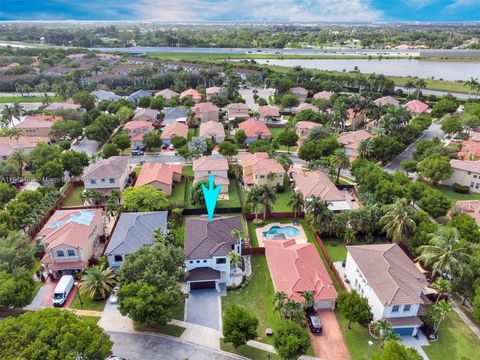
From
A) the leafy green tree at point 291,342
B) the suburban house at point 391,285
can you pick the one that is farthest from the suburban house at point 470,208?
the leafy green tree at point 291,342

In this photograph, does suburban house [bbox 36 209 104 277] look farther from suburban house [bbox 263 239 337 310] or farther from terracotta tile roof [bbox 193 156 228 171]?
suburban house [bbox 263 239 337 310]

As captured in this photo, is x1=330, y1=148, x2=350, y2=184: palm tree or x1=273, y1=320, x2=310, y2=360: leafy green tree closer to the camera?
x1=273, y1=320, x2=310, y2=360: leafy green tree

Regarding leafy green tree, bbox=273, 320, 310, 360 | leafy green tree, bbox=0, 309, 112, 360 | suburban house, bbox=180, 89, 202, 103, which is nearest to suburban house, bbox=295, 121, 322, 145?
suburban house, bbox=180, 89, 202, 103

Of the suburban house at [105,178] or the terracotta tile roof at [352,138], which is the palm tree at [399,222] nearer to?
the terracotta tile roof at [352,138]

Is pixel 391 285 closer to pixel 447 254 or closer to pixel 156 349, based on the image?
pixel 447 254

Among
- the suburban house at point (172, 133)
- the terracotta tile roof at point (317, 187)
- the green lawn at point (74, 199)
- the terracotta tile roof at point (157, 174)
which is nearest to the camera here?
the terracotta tile roof at point (317, 187)

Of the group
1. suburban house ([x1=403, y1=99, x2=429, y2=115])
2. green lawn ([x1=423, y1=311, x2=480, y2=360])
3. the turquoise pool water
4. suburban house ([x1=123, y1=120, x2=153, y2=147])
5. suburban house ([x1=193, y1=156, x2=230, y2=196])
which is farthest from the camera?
suburban house ([x1=403, y1=99, x2=429, y2=115])

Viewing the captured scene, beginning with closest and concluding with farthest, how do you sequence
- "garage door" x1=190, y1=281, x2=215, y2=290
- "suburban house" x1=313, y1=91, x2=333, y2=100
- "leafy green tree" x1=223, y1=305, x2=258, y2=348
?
"leafy green tree" x1=223, y1=305, x2=258, y2=348, "garage door" x1=190, y1=281, x2=215, y2=290, "suburban house" x1=313, y1=91, x2=333, y2=100
